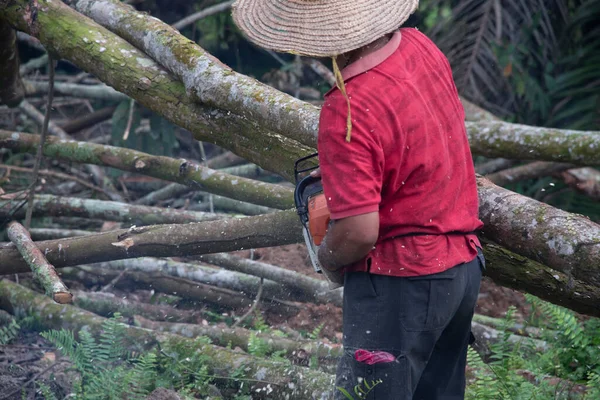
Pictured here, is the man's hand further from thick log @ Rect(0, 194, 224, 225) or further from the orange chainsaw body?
thick log @ Rect(0, 194, 224, 225)

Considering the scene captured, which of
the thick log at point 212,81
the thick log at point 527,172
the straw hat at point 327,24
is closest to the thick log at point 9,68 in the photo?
the thick log at point 212,81

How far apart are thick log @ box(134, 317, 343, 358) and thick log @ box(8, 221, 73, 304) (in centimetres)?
85

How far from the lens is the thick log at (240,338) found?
11.6 feet

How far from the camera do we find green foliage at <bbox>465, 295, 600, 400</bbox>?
2.83 meters

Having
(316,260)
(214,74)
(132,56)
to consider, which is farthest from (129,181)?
(316,260)

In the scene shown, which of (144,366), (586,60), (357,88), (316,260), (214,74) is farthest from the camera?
(586,60)

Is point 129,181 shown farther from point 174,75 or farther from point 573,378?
point 573,378

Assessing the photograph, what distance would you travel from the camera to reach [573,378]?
314cm

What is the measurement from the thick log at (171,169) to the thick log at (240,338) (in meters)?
0.82

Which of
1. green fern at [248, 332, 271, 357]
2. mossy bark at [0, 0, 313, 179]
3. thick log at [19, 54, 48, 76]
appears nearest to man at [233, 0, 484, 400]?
mossy bark at [0, 0, 313, 179]

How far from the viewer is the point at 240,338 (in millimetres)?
3734

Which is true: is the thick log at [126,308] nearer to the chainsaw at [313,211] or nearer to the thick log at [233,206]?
the thick log at [233,206]

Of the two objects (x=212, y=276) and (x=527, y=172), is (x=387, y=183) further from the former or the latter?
(x=527, y=172)

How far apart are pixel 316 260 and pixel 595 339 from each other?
6.31ft
